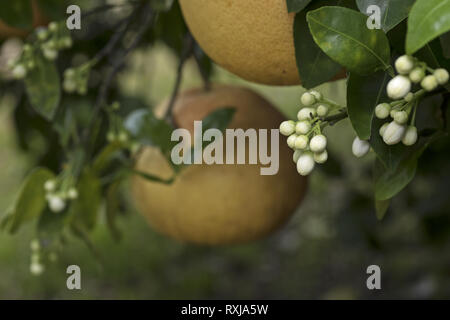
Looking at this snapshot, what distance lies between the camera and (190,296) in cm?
212

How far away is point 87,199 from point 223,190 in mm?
167

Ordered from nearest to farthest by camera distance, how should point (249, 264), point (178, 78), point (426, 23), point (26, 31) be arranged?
point (426, 23) → point (178, 78) → point (26, 31) → point (249, 264)

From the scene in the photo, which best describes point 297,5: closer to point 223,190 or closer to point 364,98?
point 364,98

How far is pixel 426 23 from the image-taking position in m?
0.39

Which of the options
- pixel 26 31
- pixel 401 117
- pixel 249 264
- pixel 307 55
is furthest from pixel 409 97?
pixel 249 264

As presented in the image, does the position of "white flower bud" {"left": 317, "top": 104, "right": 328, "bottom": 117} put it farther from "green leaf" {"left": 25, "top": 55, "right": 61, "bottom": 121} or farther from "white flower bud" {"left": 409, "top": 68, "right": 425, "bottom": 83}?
"green leaf" {"left": 25, "top": 55, "right": 61, "bottom": 121}

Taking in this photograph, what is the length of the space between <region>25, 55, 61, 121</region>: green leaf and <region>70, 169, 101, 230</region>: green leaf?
0.30 feet

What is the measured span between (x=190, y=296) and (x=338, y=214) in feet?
2.53

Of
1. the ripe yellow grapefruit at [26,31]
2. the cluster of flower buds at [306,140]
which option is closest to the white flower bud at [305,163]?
the cluster of flower buds at [306,140]

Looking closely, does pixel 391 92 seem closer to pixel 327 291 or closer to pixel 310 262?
pixel 327 291

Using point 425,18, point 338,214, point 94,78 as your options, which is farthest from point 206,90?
point 338,214

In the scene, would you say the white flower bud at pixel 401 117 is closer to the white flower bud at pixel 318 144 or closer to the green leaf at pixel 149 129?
the white flower bud at pixel 318 144

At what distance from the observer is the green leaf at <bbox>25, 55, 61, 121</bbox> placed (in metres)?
0.77
